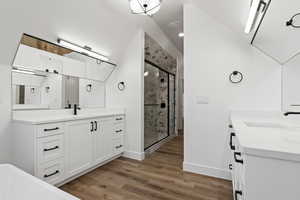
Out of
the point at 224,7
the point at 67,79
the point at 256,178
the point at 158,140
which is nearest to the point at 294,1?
the point at 224,7

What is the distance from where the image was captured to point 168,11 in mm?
2645

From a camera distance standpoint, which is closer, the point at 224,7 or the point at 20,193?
the point at 20,193

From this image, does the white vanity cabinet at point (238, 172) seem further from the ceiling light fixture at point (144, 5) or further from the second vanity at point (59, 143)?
the second vanity at point (59, 143)

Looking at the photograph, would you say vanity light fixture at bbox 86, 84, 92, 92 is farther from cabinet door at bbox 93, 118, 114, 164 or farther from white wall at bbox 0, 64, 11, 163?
white wall at bbox 0, 64, 11, 163

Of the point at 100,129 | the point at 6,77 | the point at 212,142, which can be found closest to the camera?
the point at 6,77

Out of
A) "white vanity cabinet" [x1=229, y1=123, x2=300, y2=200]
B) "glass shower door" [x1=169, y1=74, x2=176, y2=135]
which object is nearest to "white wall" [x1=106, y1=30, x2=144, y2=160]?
"glass shower door" [x1=169, y1=74, x2=176, y2=135]

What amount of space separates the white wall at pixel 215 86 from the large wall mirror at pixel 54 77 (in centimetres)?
170

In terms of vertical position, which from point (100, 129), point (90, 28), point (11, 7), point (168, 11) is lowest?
point (100, 129)

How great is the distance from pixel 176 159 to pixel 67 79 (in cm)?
245

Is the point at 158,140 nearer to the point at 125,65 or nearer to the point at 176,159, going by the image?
the point at 176,159

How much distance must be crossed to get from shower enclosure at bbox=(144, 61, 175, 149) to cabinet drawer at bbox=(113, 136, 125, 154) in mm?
482

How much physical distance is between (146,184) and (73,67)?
2199 millimetres

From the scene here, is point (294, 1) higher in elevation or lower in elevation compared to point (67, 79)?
higher

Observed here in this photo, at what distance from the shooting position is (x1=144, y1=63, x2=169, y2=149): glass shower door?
3175mm
